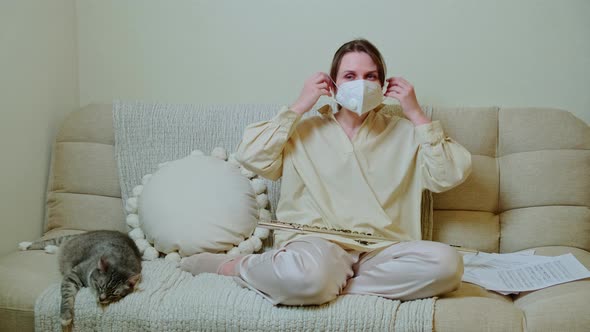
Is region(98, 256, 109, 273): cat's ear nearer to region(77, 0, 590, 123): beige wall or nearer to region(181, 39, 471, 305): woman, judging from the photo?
region(181, 39, 471, 305): woman

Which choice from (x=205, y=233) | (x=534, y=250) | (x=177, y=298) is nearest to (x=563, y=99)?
(x=534, y=250)

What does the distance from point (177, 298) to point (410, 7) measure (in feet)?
4.78

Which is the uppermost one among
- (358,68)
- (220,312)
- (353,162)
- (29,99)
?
(358,68)

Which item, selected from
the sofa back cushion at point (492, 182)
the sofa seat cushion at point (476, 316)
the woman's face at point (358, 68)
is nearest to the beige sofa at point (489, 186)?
the sofa back cushion at point (492, 182)

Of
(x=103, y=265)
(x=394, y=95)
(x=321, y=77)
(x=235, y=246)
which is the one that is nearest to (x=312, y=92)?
(x=321, y=77)

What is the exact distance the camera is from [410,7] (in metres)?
2.36

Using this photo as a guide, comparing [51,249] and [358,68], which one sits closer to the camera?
[358,68]

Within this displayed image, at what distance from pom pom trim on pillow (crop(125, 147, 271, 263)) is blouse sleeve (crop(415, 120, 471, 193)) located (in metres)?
0.60

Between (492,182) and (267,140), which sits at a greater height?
(267,140)

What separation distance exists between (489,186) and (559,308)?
73 cm

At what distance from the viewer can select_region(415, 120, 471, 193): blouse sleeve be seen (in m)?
1.88

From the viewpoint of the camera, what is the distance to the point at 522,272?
175cm

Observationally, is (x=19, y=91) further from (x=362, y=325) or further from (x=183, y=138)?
(x=362, y=325)

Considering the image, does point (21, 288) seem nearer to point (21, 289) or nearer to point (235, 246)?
point (21, 289)
